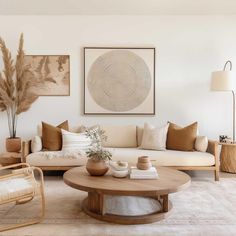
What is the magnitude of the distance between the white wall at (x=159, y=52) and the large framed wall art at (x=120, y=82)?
13cm

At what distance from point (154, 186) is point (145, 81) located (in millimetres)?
2777

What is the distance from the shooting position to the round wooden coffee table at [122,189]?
8.11 ft

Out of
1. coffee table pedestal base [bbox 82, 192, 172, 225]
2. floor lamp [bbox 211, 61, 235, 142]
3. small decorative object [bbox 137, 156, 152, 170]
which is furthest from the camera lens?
floor lamp [bbox 211, 61, 235, 142]

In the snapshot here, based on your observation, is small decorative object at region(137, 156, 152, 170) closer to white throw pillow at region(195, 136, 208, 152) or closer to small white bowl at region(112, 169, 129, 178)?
small white bowl at region(112, 169, 129, 178)

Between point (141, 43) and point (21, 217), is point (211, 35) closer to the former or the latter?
point (141, 43)

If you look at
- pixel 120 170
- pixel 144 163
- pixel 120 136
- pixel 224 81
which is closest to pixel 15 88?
pixel 120 136

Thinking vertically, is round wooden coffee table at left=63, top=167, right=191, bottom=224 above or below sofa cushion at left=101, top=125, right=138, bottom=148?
below

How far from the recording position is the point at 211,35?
4.99 m

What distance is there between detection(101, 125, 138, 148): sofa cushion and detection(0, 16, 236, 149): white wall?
43 cm

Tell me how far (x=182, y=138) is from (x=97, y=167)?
181cm

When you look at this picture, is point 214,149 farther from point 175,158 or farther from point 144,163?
point 144,163

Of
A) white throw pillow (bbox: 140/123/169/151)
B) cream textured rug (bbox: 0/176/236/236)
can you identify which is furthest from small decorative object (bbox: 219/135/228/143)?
cream textured rug (bbox: 0/176/236/236)

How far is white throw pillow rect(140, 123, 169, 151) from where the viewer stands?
4.24 metres

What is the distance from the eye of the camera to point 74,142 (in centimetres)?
413
